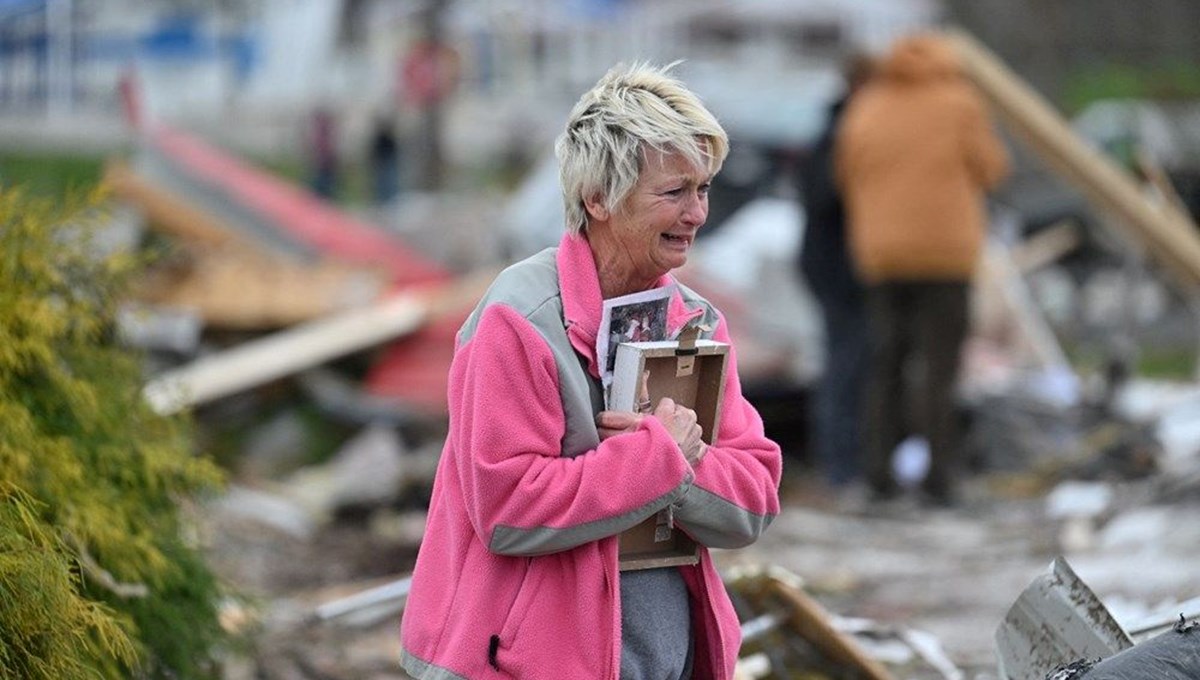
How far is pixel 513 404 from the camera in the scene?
3.08 meters

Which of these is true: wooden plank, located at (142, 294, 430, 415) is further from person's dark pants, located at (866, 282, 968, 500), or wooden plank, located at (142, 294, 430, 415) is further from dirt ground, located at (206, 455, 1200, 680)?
person's dark pants, located at (866, 282, 968, 500)

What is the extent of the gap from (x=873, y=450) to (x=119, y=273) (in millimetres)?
5569

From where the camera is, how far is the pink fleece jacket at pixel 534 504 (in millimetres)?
3072

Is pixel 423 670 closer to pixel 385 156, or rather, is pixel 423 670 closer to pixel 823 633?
pixel 823 633

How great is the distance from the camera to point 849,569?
7801 mm

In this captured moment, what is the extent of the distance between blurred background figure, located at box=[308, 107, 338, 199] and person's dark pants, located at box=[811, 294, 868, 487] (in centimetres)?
1295

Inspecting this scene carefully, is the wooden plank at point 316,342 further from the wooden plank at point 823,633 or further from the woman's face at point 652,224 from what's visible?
the woman's face at point 652,224

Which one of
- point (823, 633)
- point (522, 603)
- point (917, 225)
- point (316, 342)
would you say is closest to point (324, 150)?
point (316, 342)

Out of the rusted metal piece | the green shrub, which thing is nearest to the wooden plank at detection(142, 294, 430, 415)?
the green shrub

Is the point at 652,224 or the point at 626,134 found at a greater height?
the point at 626,134

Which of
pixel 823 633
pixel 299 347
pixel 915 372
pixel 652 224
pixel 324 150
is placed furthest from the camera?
pixel 324 150

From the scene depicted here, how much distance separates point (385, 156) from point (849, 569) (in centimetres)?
1466

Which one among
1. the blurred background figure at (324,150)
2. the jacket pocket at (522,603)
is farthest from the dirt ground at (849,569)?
the blurred background figure at (324,150)

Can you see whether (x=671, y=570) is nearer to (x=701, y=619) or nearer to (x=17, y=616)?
(x=701, y=619)
